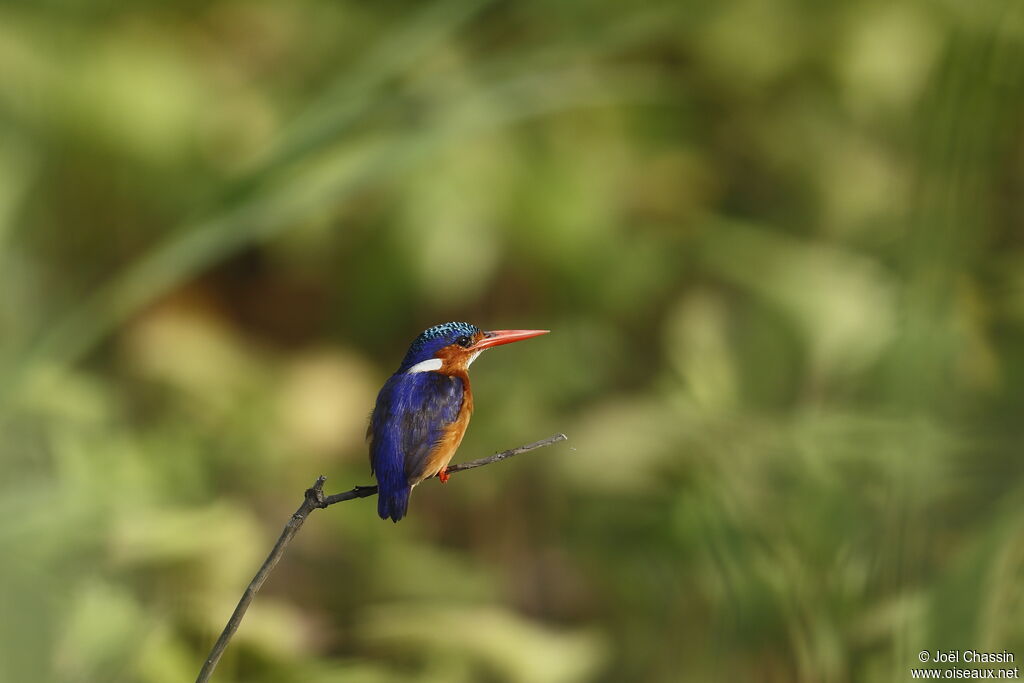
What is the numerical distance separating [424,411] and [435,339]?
3 centimetres

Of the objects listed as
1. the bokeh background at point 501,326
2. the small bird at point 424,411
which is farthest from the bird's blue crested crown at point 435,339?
the bokeh background at point 501,326

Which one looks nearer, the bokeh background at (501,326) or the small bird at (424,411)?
the small bird at (424,411)

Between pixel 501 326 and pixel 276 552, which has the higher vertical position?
pixel 501 326

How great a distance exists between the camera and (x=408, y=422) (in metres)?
0.35

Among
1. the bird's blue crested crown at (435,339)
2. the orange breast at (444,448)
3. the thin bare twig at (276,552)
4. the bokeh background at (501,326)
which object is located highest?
the bokeh background at (501,326)

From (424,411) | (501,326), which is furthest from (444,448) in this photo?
(501,326)

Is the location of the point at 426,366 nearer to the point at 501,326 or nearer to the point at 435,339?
the point at 435,339

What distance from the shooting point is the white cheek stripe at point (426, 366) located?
357 millimetres

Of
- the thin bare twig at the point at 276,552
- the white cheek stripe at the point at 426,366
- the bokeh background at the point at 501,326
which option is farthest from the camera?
the bokeh background at the point at 501,326

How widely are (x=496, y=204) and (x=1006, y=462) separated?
2.70ft

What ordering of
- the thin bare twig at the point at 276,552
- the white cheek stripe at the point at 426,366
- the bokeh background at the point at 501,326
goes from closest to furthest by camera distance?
the thin bare twig at the point at 276,552
the white cheek stripe at the point at 426,366
the bokeh background at the point at 501,326

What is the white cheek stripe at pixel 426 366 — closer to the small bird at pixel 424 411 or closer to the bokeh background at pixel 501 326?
the small bird at pixel 424 411

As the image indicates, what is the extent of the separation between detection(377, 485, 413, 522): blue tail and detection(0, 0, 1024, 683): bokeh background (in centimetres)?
54

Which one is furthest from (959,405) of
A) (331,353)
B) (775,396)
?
(331,353)
